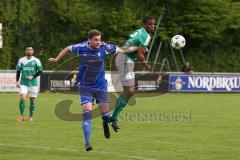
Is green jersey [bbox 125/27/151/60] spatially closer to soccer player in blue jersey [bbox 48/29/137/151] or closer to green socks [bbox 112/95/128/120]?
green socks [bbox 112/95/128/120]

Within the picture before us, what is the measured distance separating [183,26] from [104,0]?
19.8ft

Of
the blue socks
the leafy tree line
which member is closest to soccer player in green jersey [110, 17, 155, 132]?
the blue socks

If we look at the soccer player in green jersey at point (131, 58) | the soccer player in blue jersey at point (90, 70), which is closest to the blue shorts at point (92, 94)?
the soccer player in blue jersey at point (90, 70)

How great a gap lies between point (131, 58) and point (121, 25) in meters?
31.7

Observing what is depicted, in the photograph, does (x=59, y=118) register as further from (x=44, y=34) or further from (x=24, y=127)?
(x=44, y=34)

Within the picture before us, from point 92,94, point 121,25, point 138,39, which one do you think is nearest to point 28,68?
point 138,39

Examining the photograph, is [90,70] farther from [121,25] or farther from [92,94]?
[121,25]

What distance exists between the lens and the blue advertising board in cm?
3997

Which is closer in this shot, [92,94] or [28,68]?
[92,94]

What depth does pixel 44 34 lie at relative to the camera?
46.3 meters

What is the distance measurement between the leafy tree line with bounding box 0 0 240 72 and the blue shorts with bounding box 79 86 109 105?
29.8 metres

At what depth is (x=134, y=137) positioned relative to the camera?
15844 millimetres

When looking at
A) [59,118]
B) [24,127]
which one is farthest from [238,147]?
[59,118]

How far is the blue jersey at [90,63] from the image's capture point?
13141 mm
